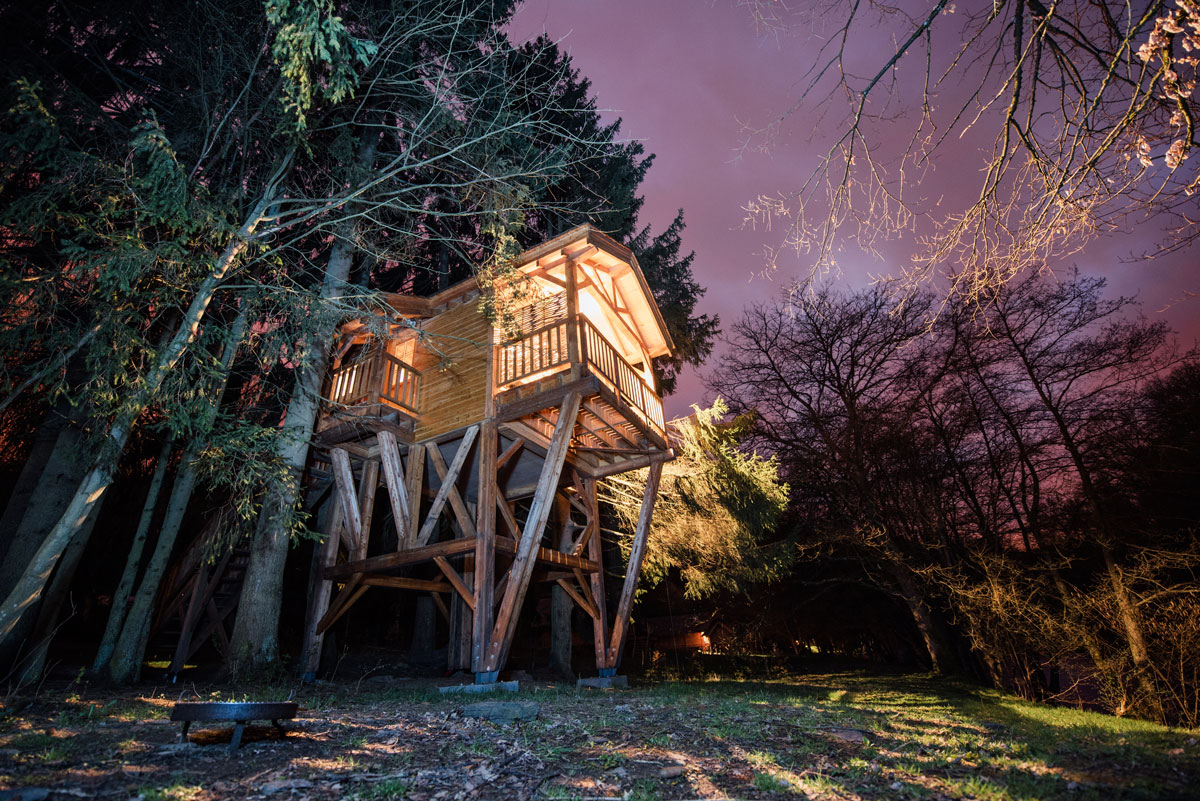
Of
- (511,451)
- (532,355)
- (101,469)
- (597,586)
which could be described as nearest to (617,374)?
(532,355)

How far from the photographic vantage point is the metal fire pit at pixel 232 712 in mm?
3330


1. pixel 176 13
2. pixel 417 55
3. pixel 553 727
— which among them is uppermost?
pixel 417 55

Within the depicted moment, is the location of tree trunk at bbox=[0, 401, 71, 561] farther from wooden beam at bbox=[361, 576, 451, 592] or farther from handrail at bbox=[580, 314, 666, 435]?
handrail at bbox=[580, 314, 666, 435]

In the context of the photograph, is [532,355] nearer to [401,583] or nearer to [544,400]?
[544,400]

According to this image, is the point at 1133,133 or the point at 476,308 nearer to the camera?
the point at 1133,133

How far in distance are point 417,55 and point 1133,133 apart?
38.0 ft

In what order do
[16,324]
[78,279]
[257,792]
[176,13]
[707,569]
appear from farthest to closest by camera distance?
[707,569] < [176,13] < [78,279] < [16,324] < [257,792]

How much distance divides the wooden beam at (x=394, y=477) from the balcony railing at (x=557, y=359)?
2.45 metres

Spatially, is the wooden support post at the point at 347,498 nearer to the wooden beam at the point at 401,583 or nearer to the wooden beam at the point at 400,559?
the wooden beam at the point at 400,559

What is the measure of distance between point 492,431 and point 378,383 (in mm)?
2427

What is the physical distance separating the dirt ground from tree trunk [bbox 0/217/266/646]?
895mm

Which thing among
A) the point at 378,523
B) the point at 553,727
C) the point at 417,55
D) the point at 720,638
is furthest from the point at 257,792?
the point at 720,638

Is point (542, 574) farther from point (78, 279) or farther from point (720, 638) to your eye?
point (720, 638)

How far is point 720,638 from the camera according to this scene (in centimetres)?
A: 2467
